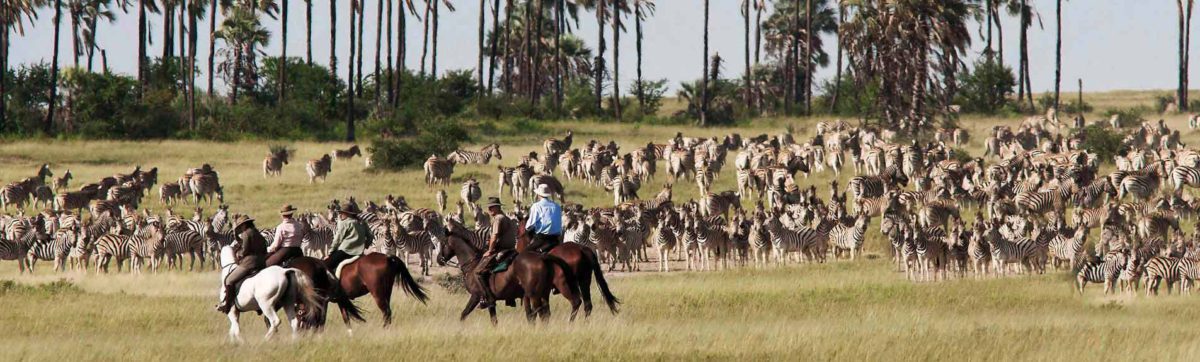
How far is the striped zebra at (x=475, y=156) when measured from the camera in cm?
5794

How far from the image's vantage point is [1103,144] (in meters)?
56.9

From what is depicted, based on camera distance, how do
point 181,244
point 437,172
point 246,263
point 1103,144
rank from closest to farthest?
point 246,263 → point 181,244 → point 437,172 → point 1103,144

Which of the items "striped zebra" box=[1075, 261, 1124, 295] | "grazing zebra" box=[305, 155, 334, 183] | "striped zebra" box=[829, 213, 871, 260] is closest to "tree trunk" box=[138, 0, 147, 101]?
"grazing zebra" box=[305, 155, 334, 183]

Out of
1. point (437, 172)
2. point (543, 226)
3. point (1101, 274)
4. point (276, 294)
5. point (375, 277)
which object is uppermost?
point (437, 172)

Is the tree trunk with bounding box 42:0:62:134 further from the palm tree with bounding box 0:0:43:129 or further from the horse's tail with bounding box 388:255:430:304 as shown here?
the horse's tail with bounding box 388:255:430:304

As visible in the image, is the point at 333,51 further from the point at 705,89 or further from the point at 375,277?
the point at 375,277

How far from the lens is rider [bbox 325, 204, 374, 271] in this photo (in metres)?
21.2

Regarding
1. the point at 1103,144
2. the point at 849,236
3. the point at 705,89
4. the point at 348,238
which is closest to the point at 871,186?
the point at 849,236

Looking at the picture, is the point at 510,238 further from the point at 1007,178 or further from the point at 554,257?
the point at 1007,178

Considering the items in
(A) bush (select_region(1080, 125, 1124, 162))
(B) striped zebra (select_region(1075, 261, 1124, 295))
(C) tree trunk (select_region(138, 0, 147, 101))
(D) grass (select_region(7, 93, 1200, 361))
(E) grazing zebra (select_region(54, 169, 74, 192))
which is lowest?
(D) grass (select_region(7, 93, 1200, 361))

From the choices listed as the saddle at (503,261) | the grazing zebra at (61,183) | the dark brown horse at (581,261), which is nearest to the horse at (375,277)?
the saddle at (503,261)

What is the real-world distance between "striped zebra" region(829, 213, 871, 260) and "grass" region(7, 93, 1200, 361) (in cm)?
55

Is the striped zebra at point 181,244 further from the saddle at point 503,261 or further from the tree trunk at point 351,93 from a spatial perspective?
the tree trunk at point 351,93

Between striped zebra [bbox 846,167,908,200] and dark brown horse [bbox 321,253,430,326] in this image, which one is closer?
dark brown horse [bbox 321,253,430,326]
